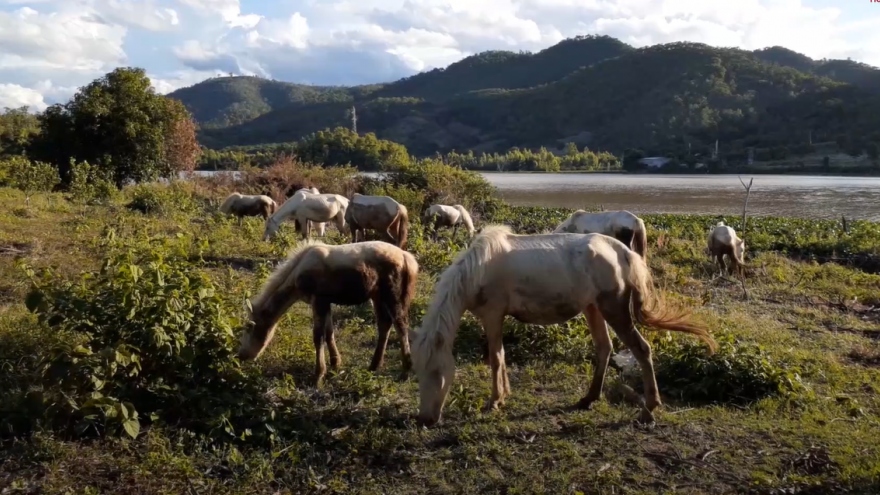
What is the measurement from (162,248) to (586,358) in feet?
15.9

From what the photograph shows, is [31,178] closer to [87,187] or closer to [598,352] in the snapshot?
[87,187]

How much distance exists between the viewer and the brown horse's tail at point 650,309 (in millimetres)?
6082

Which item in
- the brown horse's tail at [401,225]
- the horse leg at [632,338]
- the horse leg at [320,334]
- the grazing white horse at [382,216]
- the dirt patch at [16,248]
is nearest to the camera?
the horse leg at [632,338]

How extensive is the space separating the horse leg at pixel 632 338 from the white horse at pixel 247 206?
643 inches

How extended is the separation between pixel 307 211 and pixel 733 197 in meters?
37.6

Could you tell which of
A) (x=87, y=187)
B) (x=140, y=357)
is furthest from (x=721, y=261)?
(x=87, y=187)

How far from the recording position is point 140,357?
499 centimetres

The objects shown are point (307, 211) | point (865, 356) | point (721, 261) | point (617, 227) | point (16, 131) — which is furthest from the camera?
point (16, 131)

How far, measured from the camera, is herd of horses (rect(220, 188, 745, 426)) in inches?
226

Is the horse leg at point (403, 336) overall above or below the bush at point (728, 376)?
above

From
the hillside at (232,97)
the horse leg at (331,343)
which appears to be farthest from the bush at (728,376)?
the hillside at (232,97)

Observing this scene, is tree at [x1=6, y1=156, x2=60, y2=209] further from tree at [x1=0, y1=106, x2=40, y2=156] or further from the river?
the river

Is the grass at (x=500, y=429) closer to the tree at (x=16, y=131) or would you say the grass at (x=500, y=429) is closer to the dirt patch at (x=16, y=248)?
the dirt patch at (x=16, y=248)

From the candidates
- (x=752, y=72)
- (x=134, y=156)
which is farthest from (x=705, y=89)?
(x=134, y=156)
